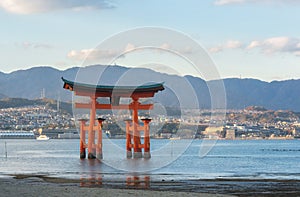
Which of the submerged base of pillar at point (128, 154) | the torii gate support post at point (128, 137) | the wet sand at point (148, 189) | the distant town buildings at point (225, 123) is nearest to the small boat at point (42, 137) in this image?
the distant town buildings at point (225, 123)

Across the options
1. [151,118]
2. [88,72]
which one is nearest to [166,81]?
[151,118]

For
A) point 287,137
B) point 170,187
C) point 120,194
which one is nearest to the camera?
point 120,194

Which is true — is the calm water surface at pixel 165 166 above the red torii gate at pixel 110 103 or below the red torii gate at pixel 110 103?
below

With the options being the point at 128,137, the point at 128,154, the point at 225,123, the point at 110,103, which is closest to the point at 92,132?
the point at 110,103

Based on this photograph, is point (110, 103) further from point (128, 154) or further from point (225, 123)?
point (225, 123)

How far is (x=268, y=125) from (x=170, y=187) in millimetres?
160589

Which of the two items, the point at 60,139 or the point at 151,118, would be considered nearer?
the point at 151,118

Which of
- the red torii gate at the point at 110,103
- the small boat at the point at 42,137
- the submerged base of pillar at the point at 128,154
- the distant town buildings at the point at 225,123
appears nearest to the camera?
the red torii gate at the point at 110,103

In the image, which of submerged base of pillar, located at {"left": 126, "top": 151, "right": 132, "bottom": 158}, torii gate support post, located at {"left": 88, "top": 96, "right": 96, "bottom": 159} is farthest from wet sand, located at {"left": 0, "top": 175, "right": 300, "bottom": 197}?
submerged base of pillar, located at {"left": 126, "top": 151, "right": 132, "bottom": 158}

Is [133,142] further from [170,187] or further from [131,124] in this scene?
[170,187]

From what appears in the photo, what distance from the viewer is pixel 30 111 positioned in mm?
189750

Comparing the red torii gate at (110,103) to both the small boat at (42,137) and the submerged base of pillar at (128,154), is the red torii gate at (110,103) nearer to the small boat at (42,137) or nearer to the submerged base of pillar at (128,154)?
the submerged base of pillar at (128,154)

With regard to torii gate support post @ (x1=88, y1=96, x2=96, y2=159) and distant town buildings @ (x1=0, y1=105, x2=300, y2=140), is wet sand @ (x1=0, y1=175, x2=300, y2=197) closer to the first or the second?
torii gate support post @ (x1=88, y1=96, x2=96, y2=159)

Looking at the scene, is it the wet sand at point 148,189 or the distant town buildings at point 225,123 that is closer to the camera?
the wet sand at point 148,189
